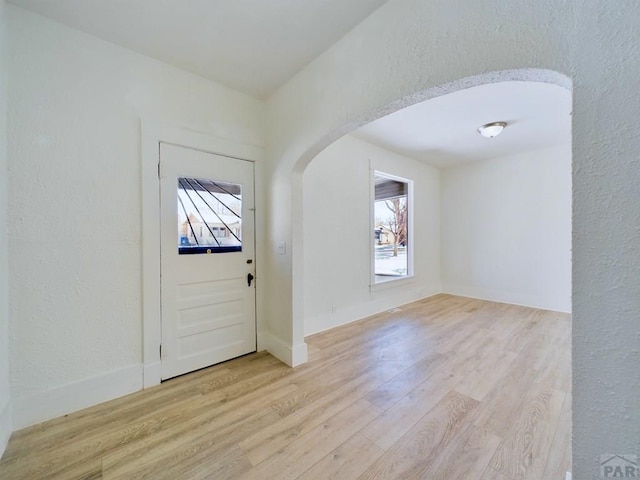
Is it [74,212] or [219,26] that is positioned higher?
[219,26]

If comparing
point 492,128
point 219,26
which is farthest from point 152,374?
point 492,128

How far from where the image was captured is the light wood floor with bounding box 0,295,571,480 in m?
1.39

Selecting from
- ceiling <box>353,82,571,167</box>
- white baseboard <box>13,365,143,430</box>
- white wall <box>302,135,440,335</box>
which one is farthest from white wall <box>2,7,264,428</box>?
ceiling <box>353,82,571,167</box>

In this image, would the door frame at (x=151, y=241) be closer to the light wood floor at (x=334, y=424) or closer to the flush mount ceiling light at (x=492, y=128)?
the light wood floor at (x=334, y=424)

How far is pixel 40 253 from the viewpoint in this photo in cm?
176

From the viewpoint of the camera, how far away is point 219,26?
1.85 meters

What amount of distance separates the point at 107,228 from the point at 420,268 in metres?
4.85

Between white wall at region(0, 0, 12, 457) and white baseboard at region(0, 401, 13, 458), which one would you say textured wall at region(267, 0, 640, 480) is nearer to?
white wall at region(0, 0, 12, 457)

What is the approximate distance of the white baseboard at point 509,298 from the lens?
418 cm

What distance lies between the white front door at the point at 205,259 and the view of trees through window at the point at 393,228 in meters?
2.95

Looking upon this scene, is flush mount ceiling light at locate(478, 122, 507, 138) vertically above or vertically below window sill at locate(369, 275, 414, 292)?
above

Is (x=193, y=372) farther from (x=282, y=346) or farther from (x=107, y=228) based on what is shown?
(x=107, y=228)

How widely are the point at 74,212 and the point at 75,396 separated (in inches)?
52.9

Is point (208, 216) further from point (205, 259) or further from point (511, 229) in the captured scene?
point (511, 229)
